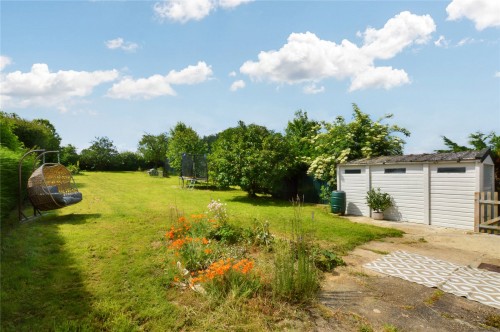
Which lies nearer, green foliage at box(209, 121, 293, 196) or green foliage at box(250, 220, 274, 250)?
green foliage at box(250, 220, 274, 250)

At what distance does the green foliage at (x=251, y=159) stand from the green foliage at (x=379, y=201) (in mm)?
4423

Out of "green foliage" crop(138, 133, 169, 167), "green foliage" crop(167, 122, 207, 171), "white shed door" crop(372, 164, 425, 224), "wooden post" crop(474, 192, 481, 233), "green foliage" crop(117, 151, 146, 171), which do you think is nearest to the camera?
"wooden post" crop(474, 192, 481, 233)

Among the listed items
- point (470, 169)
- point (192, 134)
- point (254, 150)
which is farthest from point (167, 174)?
point (470, 169)

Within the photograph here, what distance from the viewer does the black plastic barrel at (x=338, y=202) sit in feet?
37.1

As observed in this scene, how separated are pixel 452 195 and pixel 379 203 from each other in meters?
2.29

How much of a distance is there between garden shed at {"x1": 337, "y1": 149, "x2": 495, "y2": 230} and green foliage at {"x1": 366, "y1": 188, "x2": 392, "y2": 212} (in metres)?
0.18

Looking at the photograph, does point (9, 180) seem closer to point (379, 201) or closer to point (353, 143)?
point (379, 201)

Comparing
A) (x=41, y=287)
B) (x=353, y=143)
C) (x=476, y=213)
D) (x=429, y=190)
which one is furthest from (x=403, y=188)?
(x=41, y=287)

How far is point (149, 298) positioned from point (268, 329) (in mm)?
1617

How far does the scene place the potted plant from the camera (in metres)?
10.5

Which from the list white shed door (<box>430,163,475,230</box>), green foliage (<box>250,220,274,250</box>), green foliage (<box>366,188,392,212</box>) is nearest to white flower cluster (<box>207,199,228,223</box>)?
green foliage (<box>250,220,274,250</box>)

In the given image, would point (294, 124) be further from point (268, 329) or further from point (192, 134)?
point (268, 329)

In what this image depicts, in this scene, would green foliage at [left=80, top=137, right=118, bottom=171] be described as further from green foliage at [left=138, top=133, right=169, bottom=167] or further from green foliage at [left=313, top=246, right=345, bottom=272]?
green foliage at [left=313, top=246, right=345, bottom=272]

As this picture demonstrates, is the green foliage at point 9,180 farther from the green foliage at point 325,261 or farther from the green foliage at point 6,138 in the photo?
the green foliage at point 325,261
